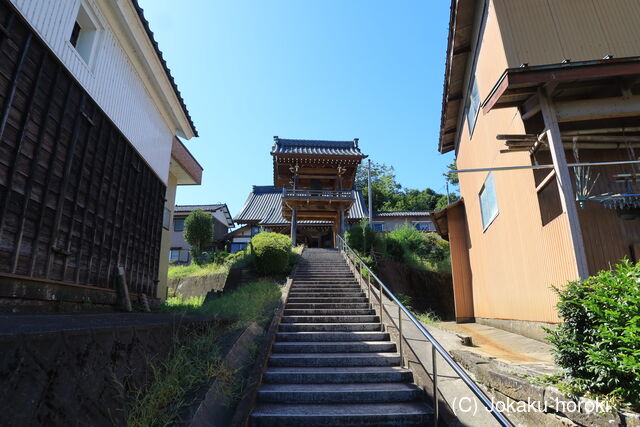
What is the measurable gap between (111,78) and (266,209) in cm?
2321

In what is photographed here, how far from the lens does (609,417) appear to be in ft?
9.59

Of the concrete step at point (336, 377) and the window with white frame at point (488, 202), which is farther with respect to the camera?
the window with white frame at point (488, 202)

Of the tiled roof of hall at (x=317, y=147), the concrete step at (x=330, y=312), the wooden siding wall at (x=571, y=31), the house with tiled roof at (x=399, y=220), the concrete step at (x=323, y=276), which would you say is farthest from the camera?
the house with tiled roof at (x=399, y=220)

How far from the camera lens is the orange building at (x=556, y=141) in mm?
5809

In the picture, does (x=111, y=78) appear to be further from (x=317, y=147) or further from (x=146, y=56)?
(x=317, y=147)

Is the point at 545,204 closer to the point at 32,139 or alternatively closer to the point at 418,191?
the point at 32,139

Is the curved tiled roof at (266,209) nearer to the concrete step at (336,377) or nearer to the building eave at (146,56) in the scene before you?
the building eave at (146,56)

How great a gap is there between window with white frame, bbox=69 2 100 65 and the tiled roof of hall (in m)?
13.5

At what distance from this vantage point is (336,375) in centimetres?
507

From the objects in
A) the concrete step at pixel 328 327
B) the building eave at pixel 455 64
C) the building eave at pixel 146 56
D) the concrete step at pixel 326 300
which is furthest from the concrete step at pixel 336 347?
the building eave at pixel 455 64

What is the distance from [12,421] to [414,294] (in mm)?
17071

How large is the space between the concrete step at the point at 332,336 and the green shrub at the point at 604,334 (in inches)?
128

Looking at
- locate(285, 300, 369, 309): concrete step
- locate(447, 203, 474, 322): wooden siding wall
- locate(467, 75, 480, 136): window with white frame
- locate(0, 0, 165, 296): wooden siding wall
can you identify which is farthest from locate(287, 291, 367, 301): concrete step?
locate(467, 75, 480, 136): window with white frame

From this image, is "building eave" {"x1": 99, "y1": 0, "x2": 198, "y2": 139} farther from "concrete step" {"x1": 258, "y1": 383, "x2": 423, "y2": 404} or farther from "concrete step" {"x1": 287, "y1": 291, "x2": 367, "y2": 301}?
"concrete step" {"x1": 258, "y1": 383, "x2": 423, "y2": 404}
